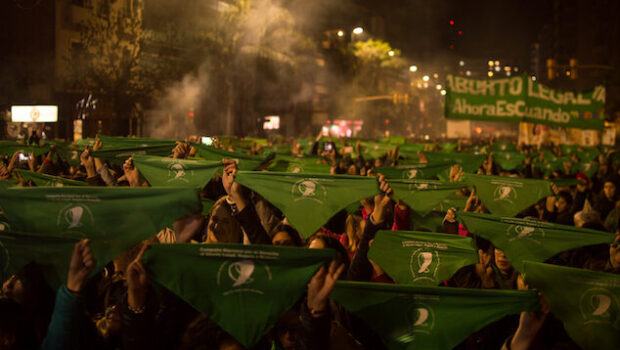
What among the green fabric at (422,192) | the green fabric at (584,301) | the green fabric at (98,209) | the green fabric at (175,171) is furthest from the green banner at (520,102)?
the green fabric at (98,209)

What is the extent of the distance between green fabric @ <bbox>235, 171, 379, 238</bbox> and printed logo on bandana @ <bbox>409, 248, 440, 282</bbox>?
2.03 feet

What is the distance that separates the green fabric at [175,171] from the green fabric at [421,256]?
218cm

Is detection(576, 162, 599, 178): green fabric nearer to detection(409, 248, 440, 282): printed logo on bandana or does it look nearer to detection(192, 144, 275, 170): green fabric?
detection(192, 144, 275, 170): green fabric

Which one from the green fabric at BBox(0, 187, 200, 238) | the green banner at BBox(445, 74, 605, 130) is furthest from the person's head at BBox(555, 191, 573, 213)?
the green fabric at BBox(0, 187, 200, 238)

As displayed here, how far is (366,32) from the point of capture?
8625 centimetres

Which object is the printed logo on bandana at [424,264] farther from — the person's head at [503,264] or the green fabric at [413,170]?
the green fabric at [413,170]

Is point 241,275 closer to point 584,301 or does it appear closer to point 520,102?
point 584,301

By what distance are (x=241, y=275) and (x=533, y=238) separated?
2.75m

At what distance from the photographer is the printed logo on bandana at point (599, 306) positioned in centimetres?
297

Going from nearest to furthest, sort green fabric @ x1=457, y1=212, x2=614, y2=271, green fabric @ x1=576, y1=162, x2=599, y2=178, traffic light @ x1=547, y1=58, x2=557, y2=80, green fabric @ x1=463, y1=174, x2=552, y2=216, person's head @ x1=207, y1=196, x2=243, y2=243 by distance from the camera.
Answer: green fabric @ x1=457, y1=212, x2=614, y2=271, person's head @ x1=207, y1=196, x2=243, y2=243, green fabric @ x1=463, y1=174, x2=552, y2=216, green fabric @ x1=576, y1=162, x2=599, y2=178, traffic light @ x1=547, y1=58, x2=557, y2=80

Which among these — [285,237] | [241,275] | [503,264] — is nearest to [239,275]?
[241,275]

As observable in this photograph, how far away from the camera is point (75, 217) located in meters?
2.97

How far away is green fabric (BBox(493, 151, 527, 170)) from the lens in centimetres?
1366

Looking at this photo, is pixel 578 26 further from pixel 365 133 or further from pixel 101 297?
pixel 101 297
